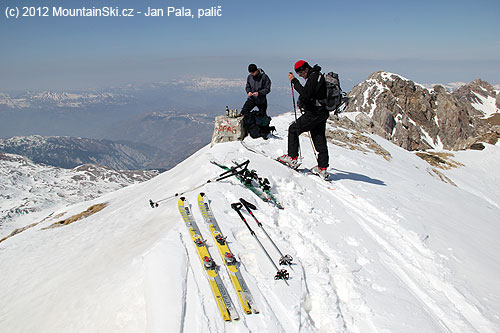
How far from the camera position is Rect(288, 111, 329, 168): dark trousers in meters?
10.0

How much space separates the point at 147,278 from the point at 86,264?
8.78ft

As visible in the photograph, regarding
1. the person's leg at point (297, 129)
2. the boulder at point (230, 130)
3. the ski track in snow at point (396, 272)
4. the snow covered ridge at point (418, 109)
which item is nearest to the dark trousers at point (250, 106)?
the boulder at point (230, 130)

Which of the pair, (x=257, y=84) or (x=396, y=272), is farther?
(x=257, y=84)

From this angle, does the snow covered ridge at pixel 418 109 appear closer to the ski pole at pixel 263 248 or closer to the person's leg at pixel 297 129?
the person's leg at pixel 297 129

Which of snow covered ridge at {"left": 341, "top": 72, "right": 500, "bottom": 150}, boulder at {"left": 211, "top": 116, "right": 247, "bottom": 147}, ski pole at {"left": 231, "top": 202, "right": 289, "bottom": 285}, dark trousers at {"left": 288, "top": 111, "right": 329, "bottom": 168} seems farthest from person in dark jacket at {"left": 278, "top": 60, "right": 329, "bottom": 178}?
snow covered ridge at {"left": 341, "top": 72, "right": 500, "bottom": 150}

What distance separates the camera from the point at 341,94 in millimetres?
9797

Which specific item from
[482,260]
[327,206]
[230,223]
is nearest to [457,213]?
[482,260]

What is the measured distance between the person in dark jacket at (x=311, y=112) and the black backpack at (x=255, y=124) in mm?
4220

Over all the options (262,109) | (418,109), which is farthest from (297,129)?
(418,109)

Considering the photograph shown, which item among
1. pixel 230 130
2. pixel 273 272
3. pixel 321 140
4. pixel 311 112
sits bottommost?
pixel 273 272

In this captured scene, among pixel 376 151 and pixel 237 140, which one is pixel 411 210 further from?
pixel 376 151

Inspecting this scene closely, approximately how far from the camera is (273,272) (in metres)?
5.32

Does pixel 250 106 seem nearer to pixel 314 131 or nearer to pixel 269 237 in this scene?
pixel 314 131

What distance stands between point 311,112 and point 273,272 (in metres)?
6.30
